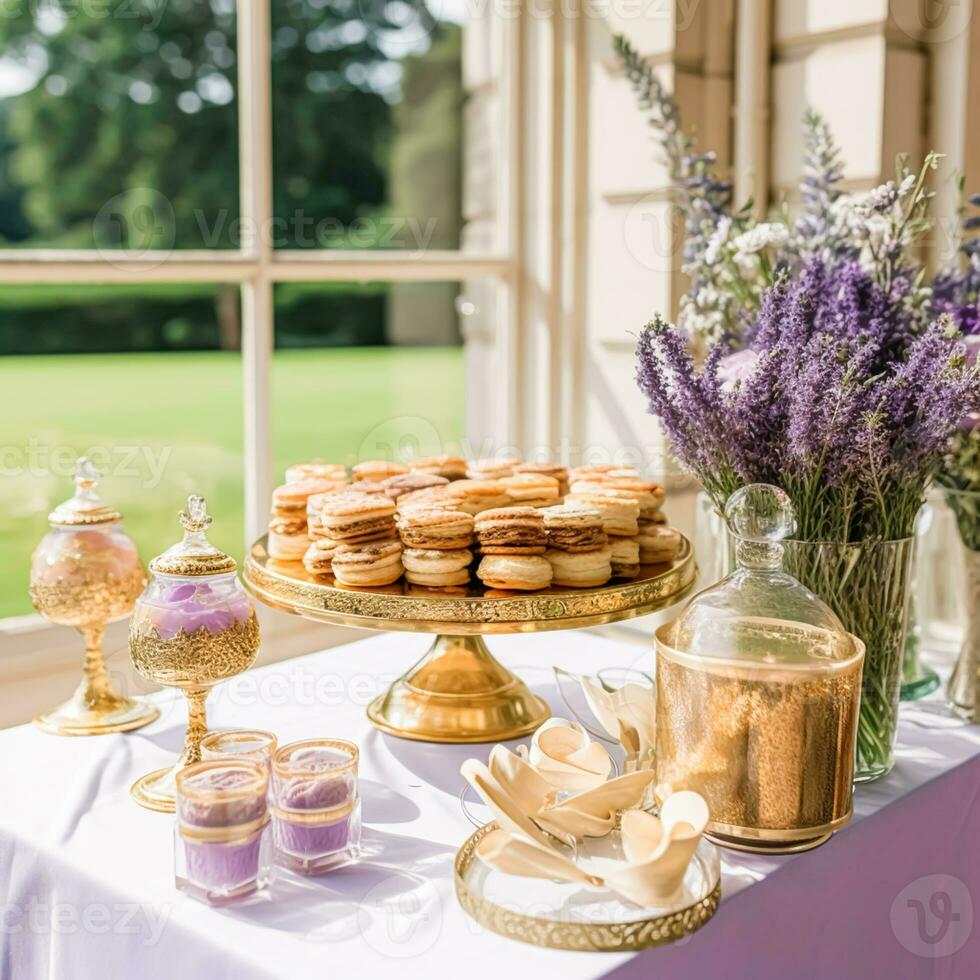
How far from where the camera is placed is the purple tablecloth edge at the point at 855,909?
0.84 m

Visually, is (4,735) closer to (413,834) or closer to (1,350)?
(413,834)

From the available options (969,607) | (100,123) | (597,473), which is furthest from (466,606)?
(100,123)

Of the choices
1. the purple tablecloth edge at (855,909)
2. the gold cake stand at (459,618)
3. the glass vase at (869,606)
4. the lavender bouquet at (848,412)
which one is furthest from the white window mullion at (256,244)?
the purple tablecloth edge at (855,909)

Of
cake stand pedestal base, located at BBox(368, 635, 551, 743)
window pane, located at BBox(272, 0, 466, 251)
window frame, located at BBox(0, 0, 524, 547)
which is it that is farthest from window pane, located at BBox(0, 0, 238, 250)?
cake stand pedestal base, located at BBox(368, 635, 551, 743)

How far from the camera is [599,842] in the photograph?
2.96 feet

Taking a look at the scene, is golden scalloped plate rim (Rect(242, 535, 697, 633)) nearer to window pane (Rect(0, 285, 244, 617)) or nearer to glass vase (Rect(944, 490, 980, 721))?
glass vase (Rect(944, 490, 980, 721))

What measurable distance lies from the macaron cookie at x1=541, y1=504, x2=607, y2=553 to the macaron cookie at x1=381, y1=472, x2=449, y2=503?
0.62ft

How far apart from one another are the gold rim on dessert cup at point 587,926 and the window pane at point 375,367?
1159 mm

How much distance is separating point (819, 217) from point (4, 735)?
1.06 m

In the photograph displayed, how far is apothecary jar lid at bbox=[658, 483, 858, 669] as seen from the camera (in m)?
0.90

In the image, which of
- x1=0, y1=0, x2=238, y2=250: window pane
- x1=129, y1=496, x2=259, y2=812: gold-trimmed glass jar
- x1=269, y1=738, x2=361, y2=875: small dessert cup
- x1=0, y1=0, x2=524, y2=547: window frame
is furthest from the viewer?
x1=0, y1=0, x2=238, y2=250: window pane

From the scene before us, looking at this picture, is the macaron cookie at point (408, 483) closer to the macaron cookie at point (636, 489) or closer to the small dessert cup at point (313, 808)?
the macaron cookie at point (636, 489)

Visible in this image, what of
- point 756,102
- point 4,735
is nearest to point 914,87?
point 756,102

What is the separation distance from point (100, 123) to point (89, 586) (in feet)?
25.9
